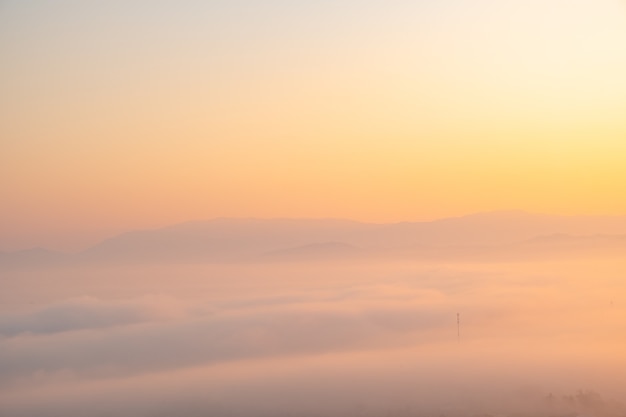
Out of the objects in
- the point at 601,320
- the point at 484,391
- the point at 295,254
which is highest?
the point at 295,254

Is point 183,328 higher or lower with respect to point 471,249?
lower

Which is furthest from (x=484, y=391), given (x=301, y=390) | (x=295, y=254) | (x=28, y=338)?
(x=295, y=254)

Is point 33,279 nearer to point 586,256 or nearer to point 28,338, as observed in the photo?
point 28,338

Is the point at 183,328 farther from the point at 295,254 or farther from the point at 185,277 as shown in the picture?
the point at 295,254

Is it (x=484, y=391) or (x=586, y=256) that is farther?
(x=586, y=256)

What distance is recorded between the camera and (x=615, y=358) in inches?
1375

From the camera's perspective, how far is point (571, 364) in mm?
37125

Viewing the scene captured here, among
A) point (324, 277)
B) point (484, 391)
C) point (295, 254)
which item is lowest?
point (484, 391)

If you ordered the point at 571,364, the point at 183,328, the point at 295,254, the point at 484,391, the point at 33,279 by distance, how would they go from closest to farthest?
1. the point at 484,391
2. the point at 571,364
3. the point at 183,328
4. the point at 33,279
5. the point at 295,254

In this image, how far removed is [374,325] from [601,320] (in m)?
19.8

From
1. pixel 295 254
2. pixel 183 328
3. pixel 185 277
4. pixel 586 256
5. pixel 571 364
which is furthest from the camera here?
pixel 295 254

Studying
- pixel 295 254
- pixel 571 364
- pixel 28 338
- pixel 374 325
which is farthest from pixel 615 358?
pixel 295 254

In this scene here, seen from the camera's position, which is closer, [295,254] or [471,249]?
[471,249]

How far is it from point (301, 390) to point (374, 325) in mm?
20601
